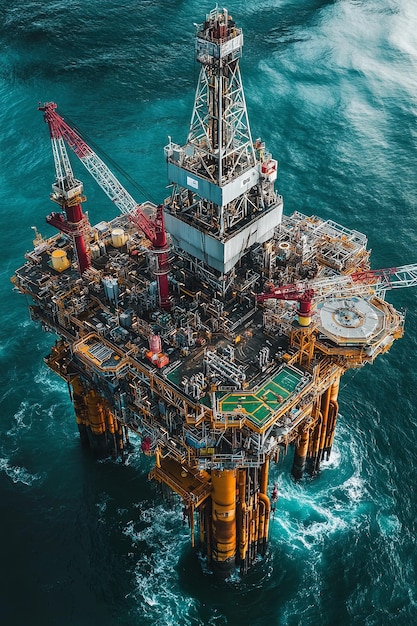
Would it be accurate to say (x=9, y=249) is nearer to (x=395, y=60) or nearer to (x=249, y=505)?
(x=249, y=505)

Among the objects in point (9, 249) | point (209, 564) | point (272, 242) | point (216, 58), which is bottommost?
point (209, 564)

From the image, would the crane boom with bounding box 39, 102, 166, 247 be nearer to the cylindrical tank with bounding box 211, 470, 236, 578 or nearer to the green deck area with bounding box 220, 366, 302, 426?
the green deck area with bounding box 220, 366, 302, 426

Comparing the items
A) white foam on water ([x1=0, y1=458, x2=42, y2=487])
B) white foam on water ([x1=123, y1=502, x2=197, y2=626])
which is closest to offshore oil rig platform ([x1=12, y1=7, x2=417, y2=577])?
white foam on water ([x1=123, y1=502, x2=197, y2=626])

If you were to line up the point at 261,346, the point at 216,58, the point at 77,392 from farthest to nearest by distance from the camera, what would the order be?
the point at 77,392, the point at 261,346, the point at 216,58

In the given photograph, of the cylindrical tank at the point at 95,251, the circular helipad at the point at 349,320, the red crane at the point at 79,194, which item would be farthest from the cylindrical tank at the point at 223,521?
the cylindrical tank at the point at 95,251

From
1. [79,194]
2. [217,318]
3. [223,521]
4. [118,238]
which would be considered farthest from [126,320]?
[223,521]

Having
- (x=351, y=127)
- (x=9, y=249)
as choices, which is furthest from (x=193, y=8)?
(x=9, y=249)

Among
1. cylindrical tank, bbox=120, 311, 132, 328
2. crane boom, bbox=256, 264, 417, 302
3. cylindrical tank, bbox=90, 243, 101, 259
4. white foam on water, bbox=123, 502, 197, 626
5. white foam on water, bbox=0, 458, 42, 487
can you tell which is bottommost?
white foam on water, bbox=123, 502, 197, 626

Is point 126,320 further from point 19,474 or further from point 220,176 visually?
point 19,474
